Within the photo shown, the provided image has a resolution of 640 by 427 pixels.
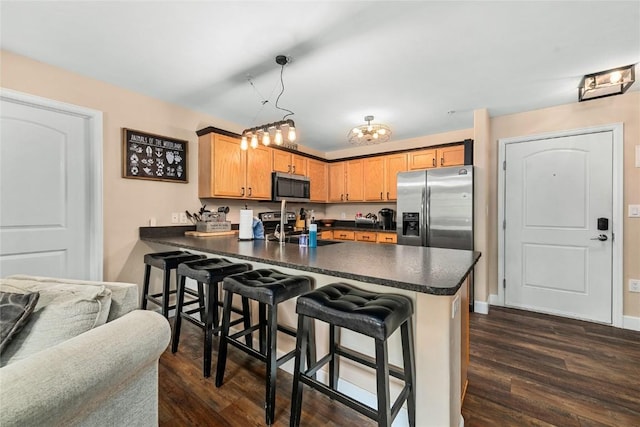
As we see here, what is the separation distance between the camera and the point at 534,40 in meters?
1.85

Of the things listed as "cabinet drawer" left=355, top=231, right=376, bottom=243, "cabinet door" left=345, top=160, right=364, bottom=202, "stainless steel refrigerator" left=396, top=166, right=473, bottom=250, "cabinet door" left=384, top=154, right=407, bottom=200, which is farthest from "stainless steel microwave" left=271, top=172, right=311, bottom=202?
"stainless steel refrigerator" left=396, top=166, right=473, bottom=250

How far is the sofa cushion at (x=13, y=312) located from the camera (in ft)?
3.11

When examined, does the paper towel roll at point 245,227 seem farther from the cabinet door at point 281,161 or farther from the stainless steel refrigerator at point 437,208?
the stainless steel refrigerator at point 437,208

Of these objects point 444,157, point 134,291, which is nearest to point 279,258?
point 134,291

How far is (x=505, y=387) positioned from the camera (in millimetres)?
1753

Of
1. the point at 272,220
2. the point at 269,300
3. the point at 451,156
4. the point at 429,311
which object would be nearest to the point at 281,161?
the point at 272,220

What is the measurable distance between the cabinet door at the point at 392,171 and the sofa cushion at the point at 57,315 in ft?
12.3

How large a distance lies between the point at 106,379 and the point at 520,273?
391 centimetres

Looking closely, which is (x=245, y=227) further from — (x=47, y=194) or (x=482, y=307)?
(x=482, y=307)

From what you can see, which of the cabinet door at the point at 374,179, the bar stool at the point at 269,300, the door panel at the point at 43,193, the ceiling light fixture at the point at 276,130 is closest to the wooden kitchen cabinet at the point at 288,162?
the cabinet door at the point at 374,179

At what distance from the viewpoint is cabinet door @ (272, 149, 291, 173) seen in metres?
3.89

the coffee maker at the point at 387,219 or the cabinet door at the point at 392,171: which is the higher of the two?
the cabinet door at the point at 392,171

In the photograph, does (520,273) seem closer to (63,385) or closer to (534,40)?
(534,40)

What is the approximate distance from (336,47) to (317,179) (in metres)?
2.89
